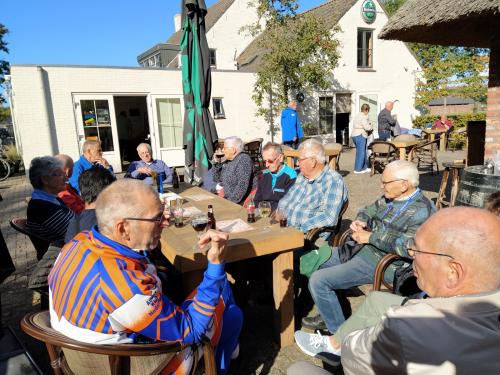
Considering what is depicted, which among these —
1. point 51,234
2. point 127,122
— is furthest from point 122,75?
point 51,234

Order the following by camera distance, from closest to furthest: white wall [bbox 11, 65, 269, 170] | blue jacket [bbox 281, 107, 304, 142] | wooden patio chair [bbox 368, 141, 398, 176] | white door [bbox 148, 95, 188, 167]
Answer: wooden patio chair [bbox 368, 141, 398, 176], white wall [bbox 11, 65, 269, 170], blue jacket [bbox 281, 107, 304, 142], white door [bbox 148, 95, 188, 167]

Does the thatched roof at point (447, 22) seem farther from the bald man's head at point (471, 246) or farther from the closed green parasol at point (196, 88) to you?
the bald man's head at point (471, 246)

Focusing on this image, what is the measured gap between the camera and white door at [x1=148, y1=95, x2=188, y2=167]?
438 inches

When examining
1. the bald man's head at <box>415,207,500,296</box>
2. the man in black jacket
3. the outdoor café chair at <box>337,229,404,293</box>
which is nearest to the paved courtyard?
the outdoor café chair at <box>337,229,404,293</box>

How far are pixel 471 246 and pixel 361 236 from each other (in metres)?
1.35

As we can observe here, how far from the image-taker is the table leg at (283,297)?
2.49 m

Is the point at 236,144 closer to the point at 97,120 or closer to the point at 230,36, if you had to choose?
the point at 97,120

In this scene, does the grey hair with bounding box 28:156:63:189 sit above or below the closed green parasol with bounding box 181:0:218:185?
below

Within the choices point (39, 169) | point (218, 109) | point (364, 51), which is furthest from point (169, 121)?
point (364, 51)

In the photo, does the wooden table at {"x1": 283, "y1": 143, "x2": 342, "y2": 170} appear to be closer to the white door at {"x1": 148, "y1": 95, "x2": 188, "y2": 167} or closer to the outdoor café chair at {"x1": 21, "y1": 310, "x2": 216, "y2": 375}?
the white door at {"x1": 148, "y1": 95, "x2": 188, "y2": 167}

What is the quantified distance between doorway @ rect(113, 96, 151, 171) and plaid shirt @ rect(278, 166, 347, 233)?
1220cm

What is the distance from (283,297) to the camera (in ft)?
8.36

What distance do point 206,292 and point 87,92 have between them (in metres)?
10.2

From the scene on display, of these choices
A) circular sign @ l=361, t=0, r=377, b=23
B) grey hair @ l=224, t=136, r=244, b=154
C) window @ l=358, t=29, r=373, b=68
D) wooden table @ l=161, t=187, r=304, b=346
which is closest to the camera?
wooden table @ l=161, t=187, r=304, b=346
